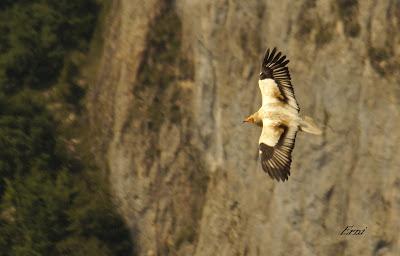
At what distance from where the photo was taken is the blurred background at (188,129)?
130 ft

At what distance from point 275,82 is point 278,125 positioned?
1.66 metres

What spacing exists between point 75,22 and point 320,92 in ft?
42.9


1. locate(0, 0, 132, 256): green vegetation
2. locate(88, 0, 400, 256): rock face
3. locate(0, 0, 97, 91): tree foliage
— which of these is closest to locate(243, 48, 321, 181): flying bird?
locate(88, 0, 400, 256): rock face

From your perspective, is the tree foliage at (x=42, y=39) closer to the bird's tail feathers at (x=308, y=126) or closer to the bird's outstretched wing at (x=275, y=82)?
the bird's outstretched wing at (x=275, y=82)

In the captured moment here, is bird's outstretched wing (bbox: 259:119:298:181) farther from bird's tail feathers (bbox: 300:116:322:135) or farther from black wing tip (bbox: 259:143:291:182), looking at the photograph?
bird's tail feathers (bbox: 300:116:322:135)

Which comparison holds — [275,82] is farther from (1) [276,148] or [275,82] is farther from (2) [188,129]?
(2) [188,129]

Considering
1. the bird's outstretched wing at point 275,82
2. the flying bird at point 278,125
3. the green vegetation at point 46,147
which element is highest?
the bird's outstretched wing at point 275,82

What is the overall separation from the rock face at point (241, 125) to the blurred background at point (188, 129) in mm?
51

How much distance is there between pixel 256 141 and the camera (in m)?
41.9

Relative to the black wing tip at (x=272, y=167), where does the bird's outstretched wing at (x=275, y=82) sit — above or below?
above

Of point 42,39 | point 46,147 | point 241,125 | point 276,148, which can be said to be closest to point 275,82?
point 276,148

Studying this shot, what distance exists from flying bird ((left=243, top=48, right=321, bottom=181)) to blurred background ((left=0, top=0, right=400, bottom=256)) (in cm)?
1185

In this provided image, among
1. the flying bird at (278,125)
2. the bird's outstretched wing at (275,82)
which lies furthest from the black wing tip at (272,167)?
the bird's outstretched wing at (275,82)

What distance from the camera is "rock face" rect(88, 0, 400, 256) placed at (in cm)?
3934
